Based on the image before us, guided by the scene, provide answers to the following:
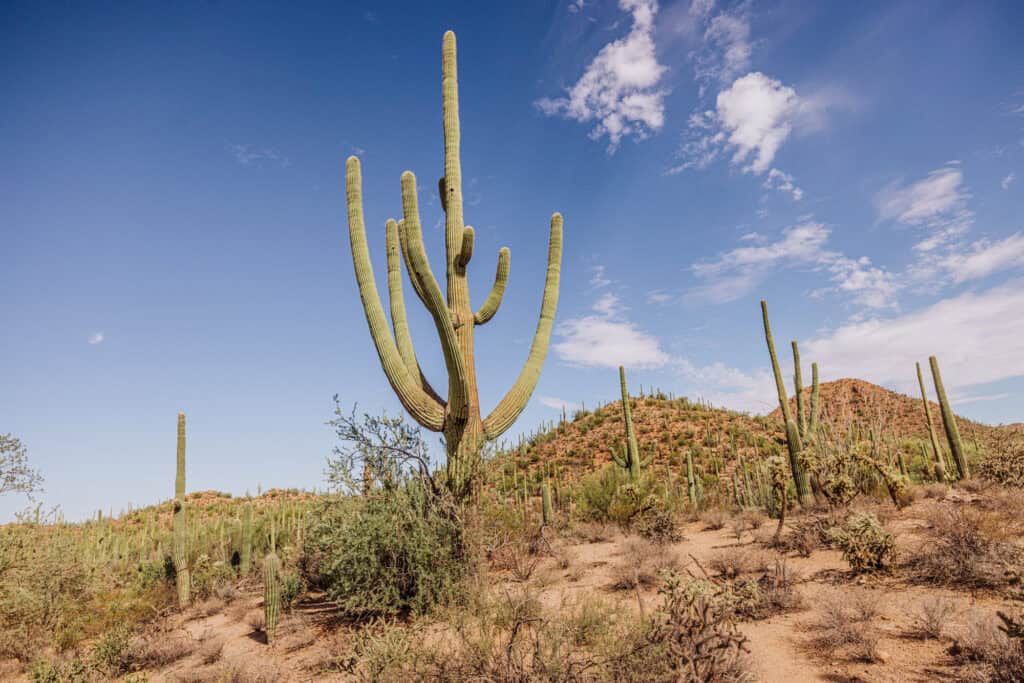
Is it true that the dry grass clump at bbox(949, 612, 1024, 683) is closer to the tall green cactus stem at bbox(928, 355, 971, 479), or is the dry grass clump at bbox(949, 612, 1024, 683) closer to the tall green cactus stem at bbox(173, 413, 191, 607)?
the tall green cactus stem at bbox(928, 355, 971, 479)

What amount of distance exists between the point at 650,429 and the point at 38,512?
87.9 feet

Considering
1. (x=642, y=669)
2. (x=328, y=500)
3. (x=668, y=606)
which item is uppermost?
(x=328, y=500)

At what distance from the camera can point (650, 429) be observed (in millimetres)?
31344

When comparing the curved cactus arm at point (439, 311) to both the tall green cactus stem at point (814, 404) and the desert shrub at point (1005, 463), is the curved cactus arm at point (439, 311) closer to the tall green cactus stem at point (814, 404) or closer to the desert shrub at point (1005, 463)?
the tall green cactus stem at point (814, 404)

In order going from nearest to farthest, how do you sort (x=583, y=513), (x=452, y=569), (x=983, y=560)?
(x=983, y=560)
(x=452, y=569)
(x=583, y=513)

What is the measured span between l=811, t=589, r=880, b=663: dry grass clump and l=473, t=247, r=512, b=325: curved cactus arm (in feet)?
20.1

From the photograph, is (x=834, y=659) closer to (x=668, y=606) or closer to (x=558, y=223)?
(x=668, y=606)

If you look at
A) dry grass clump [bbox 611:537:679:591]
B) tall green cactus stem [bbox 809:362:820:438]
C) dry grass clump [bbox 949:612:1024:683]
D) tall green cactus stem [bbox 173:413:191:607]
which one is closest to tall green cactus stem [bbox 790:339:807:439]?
tall green cactus stem [bbox 809:362:820:438]

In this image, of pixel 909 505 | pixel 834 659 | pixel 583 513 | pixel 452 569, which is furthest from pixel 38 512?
pixel 909 505

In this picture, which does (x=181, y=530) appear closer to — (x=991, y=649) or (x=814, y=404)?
(x=991, y=649)

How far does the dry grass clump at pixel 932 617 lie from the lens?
215 inches

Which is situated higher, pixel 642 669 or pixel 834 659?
pixel 642 669

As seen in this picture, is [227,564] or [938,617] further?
[227,564]

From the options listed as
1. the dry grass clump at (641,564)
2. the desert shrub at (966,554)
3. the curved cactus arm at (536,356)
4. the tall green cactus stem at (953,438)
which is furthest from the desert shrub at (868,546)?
the tall green cactus stem at (953,438)
